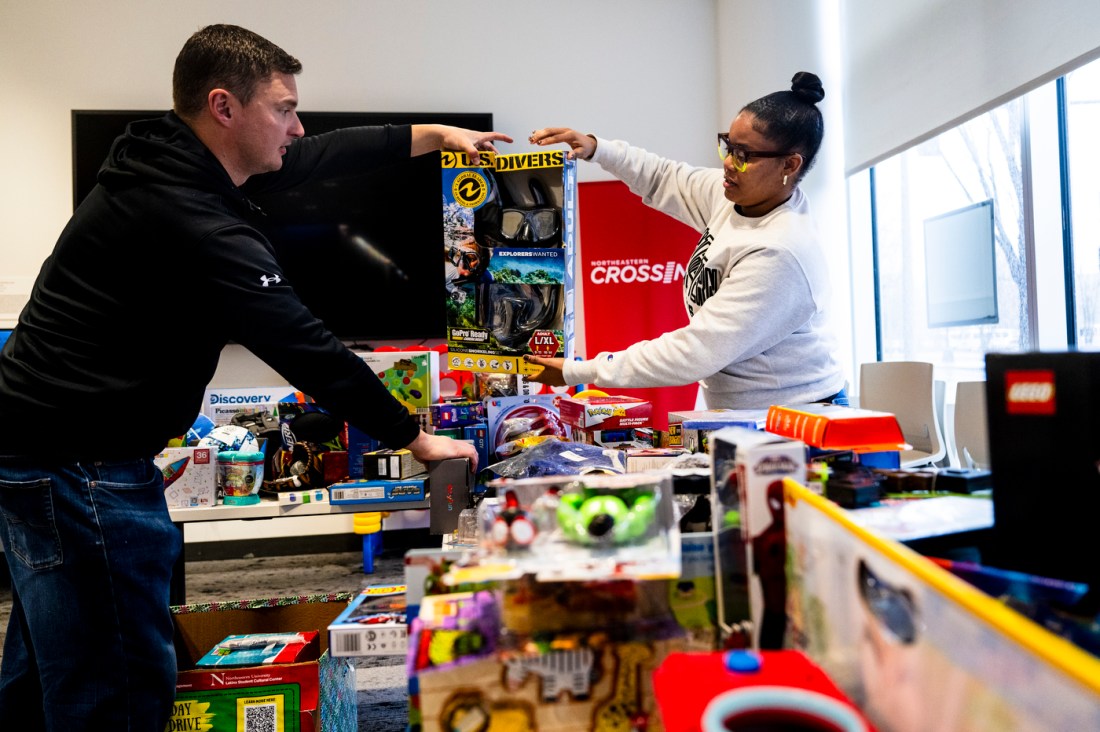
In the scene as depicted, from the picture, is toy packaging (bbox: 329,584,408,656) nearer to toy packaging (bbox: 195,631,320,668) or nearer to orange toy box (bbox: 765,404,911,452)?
orange toy box (bbox: 765,404,911,452)

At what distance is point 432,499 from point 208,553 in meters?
3.17

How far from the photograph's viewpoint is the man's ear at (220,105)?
1338mm

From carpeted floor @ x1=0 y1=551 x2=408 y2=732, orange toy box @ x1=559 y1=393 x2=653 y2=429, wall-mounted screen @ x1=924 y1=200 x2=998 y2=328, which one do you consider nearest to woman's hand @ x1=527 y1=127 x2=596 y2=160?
Result: orange toy box @ x1=559 y1=393 x2=653 y2=429

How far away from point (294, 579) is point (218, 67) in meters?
2.80

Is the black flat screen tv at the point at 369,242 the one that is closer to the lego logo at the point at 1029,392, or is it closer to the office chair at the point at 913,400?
the office chair at the point at 913,400

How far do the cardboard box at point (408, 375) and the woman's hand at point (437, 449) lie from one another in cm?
80

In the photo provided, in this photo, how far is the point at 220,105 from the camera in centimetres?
135

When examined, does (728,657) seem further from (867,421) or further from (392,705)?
(392,705)

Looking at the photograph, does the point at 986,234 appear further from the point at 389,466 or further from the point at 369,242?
the point at 369,242

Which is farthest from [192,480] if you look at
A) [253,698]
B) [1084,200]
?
[1084,200]

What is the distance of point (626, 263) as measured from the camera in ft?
14.0

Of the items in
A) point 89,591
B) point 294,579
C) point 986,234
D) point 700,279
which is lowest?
point 294,579

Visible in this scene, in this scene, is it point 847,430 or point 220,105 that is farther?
point 220,105

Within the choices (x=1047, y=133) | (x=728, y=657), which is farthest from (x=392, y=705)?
(x=1047, y=133)
